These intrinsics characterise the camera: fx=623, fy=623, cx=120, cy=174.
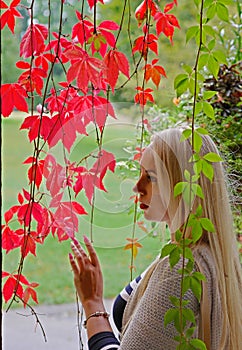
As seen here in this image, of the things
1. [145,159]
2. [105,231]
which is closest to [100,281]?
[105,231]

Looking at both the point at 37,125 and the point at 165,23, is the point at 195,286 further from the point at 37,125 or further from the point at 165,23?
the point at 165,23

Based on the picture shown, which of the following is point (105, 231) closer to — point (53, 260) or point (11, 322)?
point (11, 322)

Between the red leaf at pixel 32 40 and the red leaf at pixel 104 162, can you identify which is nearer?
the red leaf at pixel 32 40

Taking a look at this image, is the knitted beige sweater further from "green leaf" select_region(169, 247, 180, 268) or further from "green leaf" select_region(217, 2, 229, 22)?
"green leaf" select_region(217, 2, 229, 22)

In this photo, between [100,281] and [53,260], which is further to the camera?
[53,260]

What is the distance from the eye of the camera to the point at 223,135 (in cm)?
132

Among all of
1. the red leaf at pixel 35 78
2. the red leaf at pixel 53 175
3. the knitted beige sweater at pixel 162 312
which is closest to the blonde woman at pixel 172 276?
the knitted beige sweater at pixel 162 312

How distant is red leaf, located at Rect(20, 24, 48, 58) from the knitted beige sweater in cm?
40

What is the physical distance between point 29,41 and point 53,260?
3.81 metres

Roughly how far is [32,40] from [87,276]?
0.41 m

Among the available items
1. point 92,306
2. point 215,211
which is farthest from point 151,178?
point 92,306

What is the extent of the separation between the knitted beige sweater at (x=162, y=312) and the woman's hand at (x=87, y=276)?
116 mm

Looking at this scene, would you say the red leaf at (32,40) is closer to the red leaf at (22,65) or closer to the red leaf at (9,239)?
the red leaf at (22,65)

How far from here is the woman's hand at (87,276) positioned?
1.07 metres
